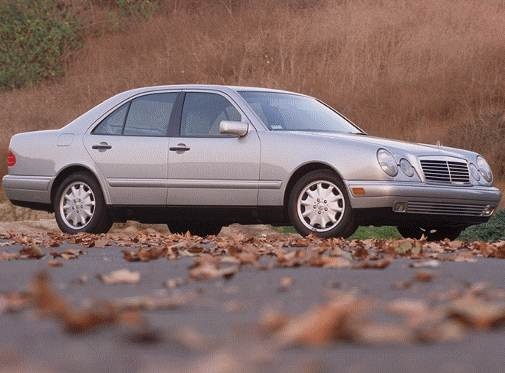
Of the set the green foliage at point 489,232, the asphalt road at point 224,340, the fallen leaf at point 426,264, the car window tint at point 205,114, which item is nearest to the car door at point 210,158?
the car window tint at point 205,114

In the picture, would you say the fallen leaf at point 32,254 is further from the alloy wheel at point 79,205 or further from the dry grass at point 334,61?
the dry grass at point 334,61

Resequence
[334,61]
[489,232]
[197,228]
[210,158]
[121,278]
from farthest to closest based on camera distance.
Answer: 1. [334,61]
2. [489,232]
3. [197,228]
4. [210,158]
5. [121,278]

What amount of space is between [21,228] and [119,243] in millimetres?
6109

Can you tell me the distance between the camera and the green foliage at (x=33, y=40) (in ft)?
96.5

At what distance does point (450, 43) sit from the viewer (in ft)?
80.2

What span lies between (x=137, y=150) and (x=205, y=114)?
0.72 metres

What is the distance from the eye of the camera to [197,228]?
44.8 ft

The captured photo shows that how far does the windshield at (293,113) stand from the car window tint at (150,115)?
0.74 m

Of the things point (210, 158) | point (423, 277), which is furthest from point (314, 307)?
point (210, 158)

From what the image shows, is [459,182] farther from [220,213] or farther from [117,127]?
[117,127]

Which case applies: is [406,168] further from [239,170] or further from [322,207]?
[239,170]

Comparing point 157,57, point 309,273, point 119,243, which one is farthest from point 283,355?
point 157,57

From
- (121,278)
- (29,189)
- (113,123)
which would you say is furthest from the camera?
(29,189)

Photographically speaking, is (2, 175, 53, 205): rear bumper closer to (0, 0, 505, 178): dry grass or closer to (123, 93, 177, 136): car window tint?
(123, 93, 177, 136): car window tint
